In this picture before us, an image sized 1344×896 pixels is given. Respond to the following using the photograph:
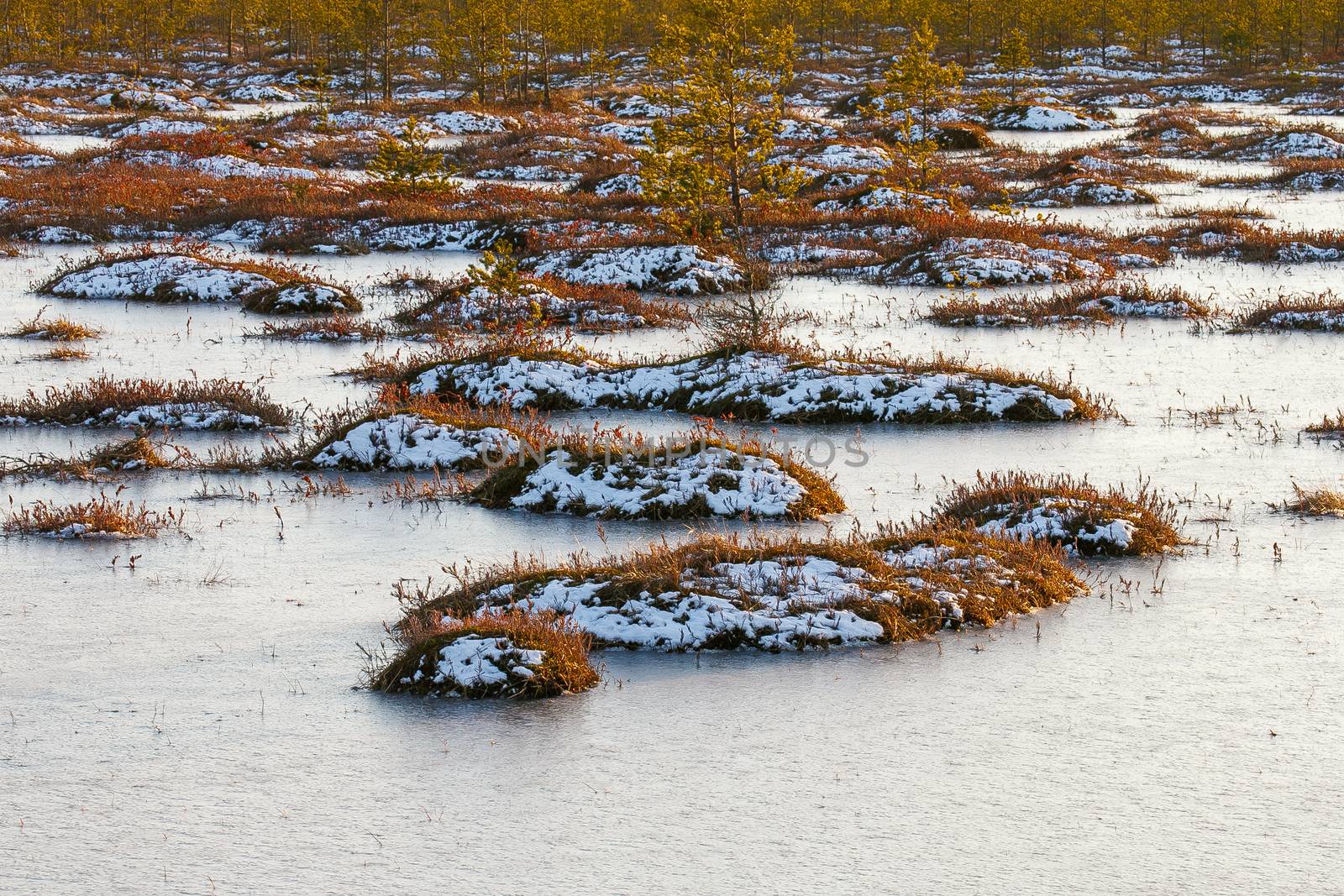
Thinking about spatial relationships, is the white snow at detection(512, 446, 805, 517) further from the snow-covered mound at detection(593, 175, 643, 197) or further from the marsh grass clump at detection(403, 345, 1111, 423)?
the snow-covered mound at detection(593, 175, 643, 197)

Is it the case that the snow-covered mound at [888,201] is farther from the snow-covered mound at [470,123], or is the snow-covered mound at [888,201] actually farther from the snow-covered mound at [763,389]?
the snow-covered mound at [470,123]

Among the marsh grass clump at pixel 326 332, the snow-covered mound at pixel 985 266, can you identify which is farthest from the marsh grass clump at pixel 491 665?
the snow-covered mound at pixel 985 266

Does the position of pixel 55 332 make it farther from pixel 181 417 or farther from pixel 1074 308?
pixel 1074 308

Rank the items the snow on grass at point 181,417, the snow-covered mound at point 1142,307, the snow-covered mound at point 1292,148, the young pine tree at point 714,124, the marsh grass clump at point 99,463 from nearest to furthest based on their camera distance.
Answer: the marsh grass clump at point 99,463 → the snow on grass at point 181,417 → the snow-covered mound at point 1142,307 → the young pine tree at point 714,124 → the snow-covered mound at point 1292,148

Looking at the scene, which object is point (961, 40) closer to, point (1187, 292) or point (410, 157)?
point (410, 157)

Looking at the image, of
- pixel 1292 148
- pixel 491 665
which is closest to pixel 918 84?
pixel 1292 148

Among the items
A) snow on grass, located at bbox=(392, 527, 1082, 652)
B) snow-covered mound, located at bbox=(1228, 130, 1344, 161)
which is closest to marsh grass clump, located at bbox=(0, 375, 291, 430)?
snow on grass, located at bbox=(392, 527, 1082, 652)

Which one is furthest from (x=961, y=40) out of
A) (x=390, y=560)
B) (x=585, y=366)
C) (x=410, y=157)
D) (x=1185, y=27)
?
(x=390, y=560)

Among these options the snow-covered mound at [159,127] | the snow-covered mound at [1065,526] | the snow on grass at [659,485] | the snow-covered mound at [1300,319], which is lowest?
the snow on grass at [659,485]
